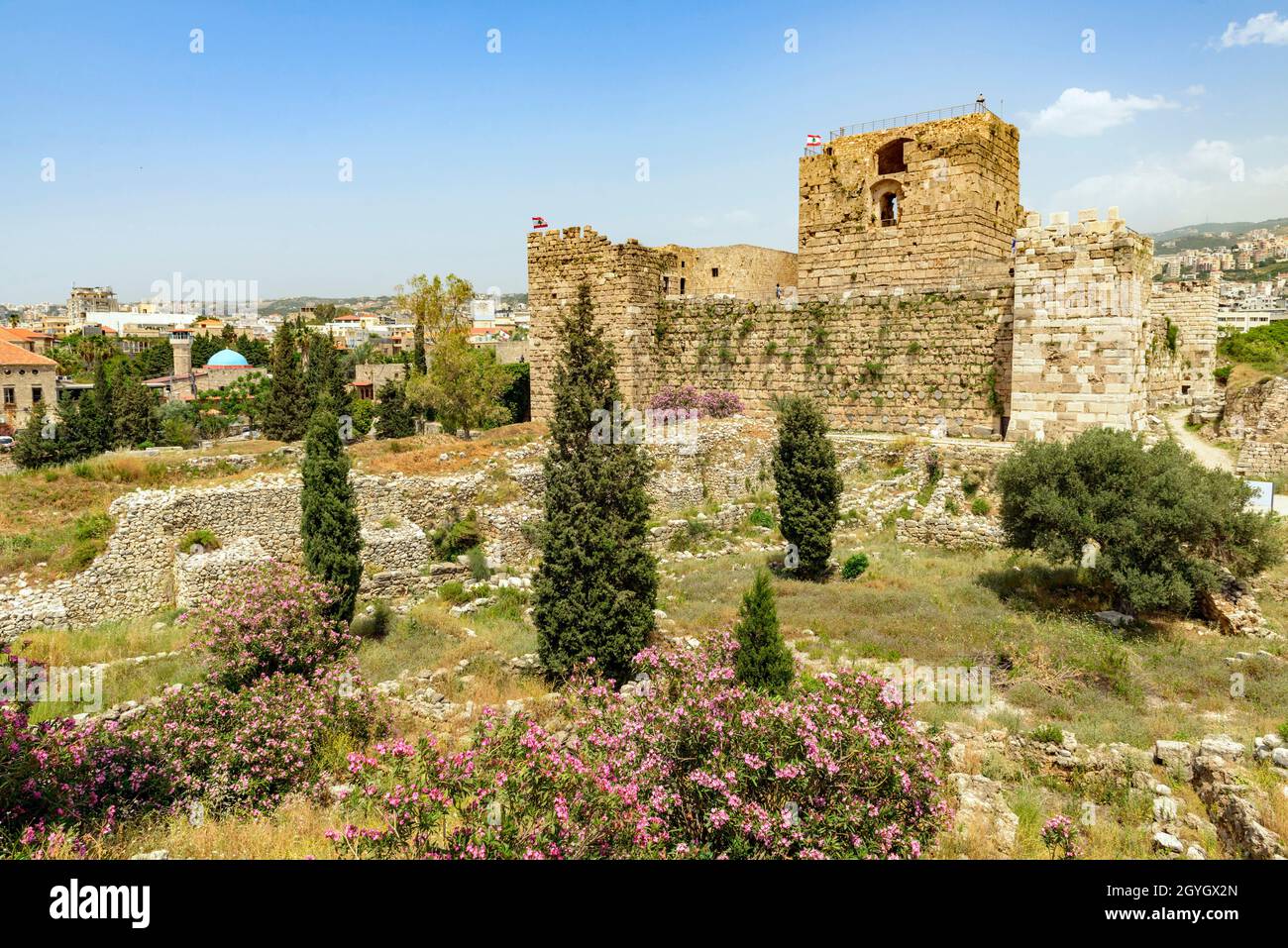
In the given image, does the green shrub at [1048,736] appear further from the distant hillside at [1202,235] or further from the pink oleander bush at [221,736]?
the distant hillside at [1202,235]

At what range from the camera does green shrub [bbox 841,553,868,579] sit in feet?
42.0

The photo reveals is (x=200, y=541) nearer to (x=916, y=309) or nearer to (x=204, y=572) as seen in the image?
(x=204, y=572)

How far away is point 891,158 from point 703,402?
7897 millimetres

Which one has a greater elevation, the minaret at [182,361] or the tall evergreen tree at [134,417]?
the minaret at [182,361]

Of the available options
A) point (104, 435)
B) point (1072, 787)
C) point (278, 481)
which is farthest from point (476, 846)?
point (104, 435)

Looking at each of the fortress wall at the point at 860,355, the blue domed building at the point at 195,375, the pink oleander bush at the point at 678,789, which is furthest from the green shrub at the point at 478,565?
the blue domed building at the point at 195,375

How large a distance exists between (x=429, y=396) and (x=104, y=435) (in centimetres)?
1812

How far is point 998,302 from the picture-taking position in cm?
1639

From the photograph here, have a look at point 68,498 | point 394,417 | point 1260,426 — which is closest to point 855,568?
point 68,498

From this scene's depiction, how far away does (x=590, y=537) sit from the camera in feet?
30.9

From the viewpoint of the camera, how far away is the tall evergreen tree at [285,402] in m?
31.8

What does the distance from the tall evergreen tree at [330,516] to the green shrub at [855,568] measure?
308 inches

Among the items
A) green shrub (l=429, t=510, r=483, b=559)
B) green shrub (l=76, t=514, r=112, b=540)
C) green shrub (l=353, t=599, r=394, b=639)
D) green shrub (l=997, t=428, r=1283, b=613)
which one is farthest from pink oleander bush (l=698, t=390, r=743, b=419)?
green shrub (l=76, t=514, r=112, b=540)

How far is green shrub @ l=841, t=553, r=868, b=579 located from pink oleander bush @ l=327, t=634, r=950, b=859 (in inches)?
288
